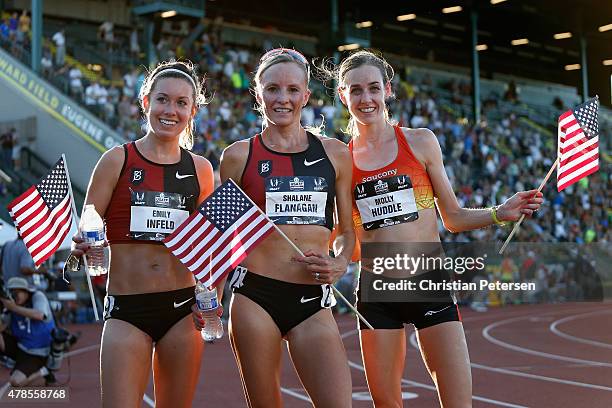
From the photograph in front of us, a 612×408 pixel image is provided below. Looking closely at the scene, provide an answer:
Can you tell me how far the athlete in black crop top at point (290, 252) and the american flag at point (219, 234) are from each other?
0.11 metres

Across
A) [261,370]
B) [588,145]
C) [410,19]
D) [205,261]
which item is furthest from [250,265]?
[410,19]

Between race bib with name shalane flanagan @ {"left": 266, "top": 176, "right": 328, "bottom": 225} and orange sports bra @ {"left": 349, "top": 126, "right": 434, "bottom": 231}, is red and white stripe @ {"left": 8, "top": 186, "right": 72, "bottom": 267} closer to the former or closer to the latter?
race bib with name shalane flanagan @ {"left": 266, "top": 176, "right": 328, "bottom": 225}

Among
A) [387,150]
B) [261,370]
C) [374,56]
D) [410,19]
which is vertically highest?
[410,19]

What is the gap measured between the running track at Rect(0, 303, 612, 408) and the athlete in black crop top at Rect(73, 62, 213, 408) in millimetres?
4533

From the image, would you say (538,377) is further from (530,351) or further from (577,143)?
(577,143)

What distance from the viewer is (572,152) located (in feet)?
18.9

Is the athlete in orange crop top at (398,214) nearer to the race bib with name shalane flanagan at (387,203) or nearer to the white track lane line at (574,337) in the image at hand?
the race bib with name shalane flanagan at (387,203)

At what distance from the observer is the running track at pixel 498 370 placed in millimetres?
9773

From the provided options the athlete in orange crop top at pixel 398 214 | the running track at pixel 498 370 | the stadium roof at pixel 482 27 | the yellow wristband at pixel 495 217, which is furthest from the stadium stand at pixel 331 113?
the yellow wristband at pixel 495 217

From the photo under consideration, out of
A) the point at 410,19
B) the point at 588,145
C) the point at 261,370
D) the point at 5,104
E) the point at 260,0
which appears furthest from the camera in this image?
the point at 410,19

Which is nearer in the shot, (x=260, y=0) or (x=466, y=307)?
(x=466, y=307)

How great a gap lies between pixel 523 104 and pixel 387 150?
109ft

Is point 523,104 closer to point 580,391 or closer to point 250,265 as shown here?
point 580,391

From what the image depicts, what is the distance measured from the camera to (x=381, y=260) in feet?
17.4
